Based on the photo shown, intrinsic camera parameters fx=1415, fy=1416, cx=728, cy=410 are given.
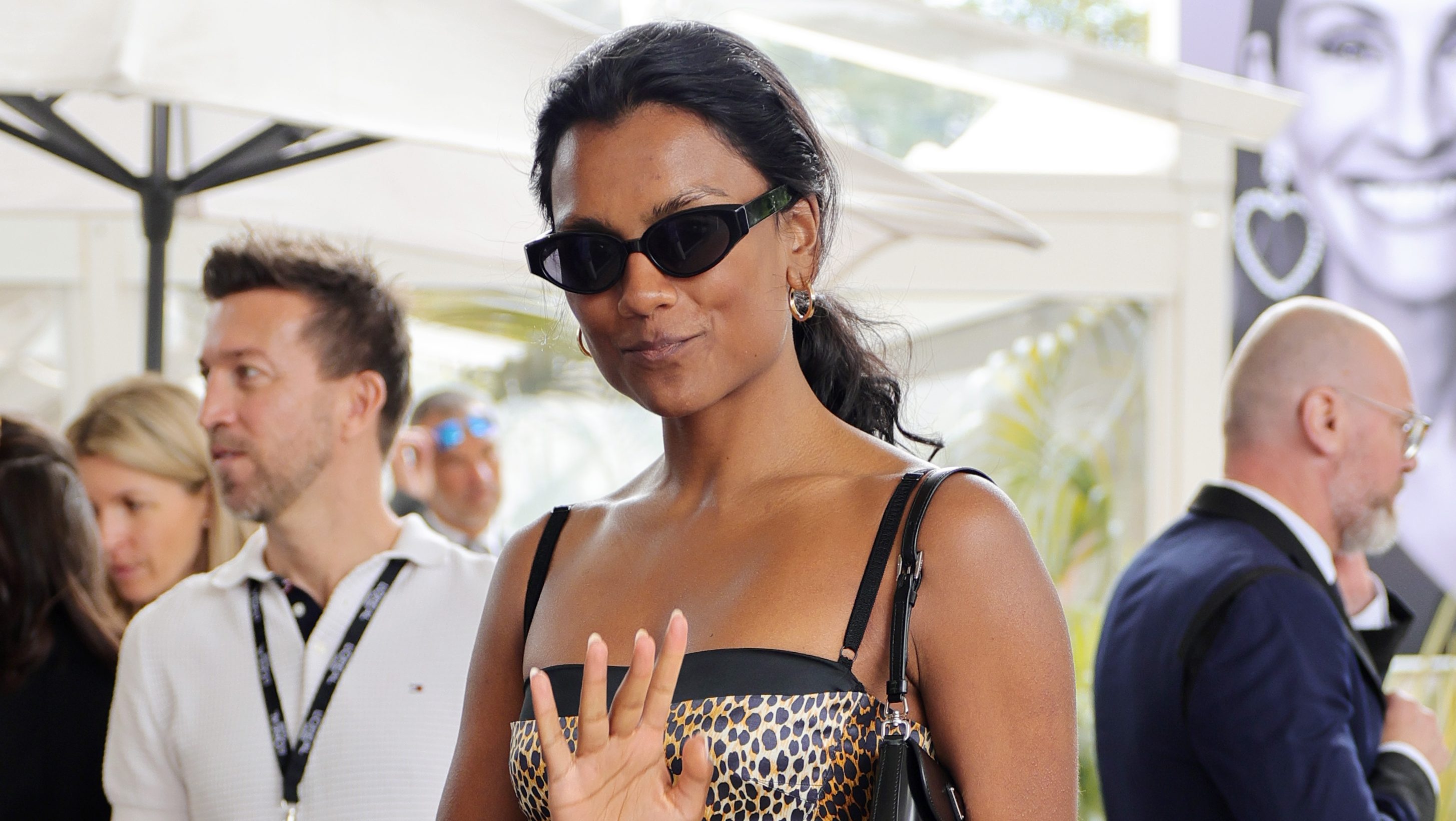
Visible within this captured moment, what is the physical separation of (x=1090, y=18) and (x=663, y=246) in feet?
55.7

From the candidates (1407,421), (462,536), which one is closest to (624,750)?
(1407,421)

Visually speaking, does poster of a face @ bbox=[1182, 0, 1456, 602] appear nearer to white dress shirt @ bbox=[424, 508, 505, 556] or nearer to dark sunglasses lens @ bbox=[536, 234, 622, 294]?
white dress shirt @ bbox=[424, 508, 505, 556]

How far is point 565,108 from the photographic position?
5.69 feet

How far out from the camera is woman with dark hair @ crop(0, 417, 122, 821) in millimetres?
2881

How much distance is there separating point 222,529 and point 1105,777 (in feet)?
7.52

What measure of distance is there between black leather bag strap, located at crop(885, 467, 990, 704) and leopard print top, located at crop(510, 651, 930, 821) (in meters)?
0.04

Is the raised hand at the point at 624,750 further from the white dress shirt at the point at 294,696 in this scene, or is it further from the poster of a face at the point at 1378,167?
the poster of a face at the point at 1378,167

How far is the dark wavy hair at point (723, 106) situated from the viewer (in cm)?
167

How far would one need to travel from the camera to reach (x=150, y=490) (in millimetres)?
3643

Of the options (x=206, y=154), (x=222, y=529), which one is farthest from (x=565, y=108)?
(x=206, y=154)

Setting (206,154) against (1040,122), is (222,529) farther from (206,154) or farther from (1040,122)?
(1040,122)

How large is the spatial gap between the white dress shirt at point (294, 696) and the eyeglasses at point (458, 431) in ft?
9.75

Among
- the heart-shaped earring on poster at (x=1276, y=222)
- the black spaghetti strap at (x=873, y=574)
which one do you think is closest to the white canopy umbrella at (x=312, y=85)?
the black spaghetti strap at (x=873, y=574)

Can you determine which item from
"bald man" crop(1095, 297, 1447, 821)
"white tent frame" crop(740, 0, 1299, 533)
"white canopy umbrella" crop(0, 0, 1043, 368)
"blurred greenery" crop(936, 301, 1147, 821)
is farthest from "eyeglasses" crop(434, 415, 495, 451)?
"bald man" crop(1095, 297, 1447, 821)
